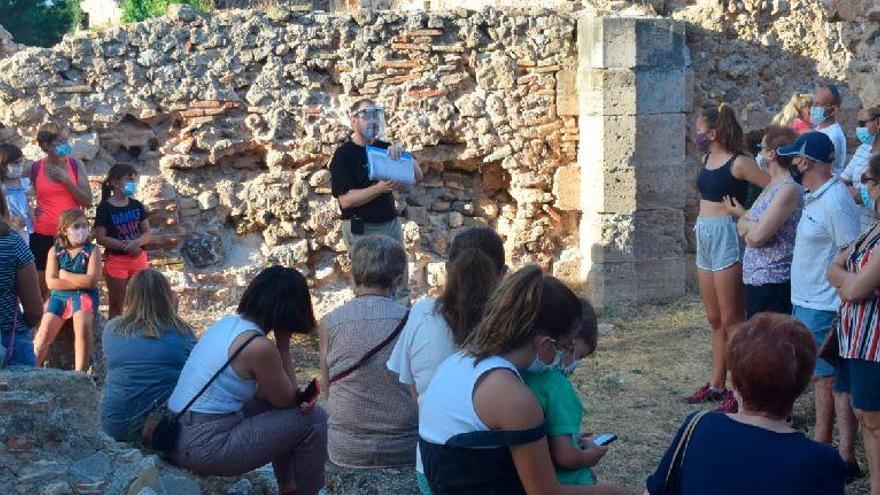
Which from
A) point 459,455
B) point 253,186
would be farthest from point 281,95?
point 459,455

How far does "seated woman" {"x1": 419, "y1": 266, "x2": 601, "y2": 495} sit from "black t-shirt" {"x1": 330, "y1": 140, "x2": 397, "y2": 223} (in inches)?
149

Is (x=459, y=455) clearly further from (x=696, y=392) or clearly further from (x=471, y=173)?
(x=471, y=173)

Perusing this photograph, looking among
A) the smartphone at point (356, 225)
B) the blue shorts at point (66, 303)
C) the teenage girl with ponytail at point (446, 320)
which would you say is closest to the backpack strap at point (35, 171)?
the blue shorts at point (66, 303)

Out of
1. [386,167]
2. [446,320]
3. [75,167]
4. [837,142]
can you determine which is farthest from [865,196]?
[75,167]

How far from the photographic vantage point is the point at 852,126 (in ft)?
32.3

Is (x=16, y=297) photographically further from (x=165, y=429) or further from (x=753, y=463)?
(x=753, y=463)

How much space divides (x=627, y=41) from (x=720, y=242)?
338 centimetres

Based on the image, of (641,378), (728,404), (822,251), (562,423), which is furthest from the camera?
(641,378)

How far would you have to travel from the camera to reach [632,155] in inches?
364

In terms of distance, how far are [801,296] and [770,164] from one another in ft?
2.59

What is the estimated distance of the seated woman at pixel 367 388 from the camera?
4.25 m

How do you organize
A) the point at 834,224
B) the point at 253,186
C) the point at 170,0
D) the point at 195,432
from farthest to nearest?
1. the point at 170,0
2. the point at 253,186
3. the point at 834,224
4. the point at 195,432

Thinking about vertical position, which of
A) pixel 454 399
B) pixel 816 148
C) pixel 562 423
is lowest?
pixel 562 423

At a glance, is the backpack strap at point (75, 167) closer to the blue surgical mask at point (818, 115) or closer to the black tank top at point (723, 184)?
the black tank top at point (723, 184)
